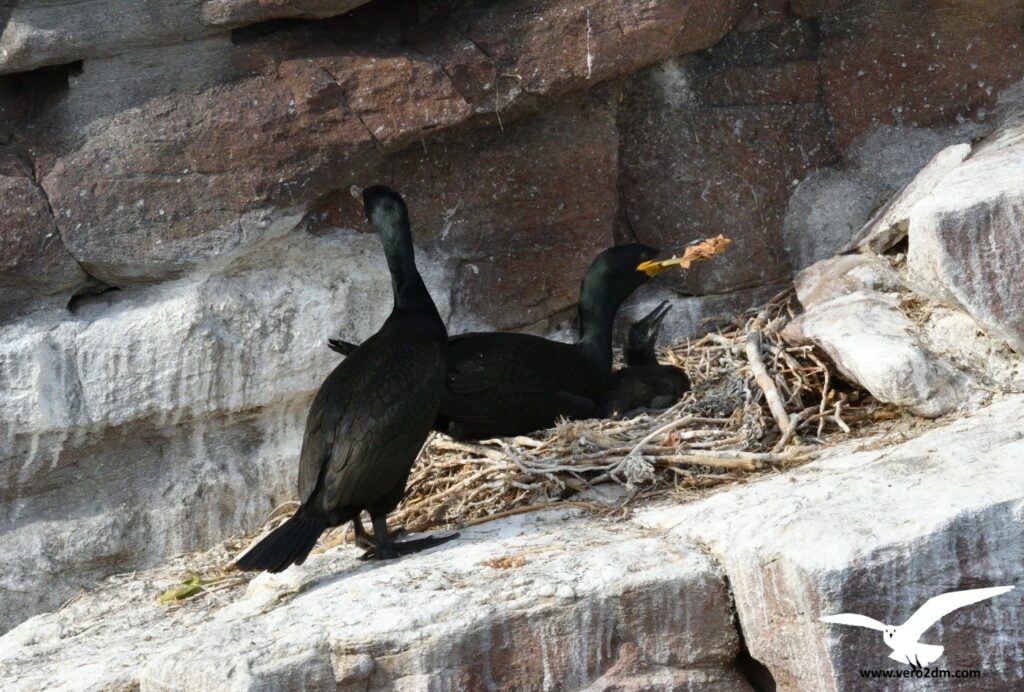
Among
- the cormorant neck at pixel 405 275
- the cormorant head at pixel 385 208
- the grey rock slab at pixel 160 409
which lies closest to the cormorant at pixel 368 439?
the cormorant neck at pixel 405 275

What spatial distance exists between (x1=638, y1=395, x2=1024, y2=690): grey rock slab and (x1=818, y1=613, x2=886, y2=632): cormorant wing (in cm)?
2

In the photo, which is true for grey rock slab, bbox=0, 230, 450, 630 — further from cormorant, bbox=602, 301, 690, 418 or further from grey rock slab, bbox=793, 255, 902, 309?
grey rock slab, bbox=793, 255, 902, 309

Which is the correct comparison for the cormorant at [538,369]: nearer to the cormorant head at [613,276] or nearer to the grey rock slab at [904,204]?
the cormorant head at [613,276]

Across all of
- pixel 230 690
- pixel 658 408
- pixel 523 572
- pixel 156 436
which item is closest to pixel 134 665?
pixel 230 690

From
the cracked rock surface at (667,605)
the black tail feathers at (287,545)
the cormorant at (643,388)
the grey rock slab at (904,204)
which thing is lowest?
the cracked rock surface at (667,605)

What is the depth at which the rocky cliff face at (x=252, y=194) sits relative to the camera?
16.5 feet

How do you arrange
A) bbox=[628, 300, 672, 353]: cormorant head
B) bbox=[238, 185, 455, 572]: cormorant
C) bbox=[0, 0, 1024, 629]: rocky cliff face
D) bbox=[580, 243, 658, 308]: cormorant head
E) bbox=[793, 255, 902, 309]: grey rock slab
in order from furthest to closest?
bbox=[628, 300, 672, 353]: cormorant head < bbox=[580, 243, 658, 308]: cormorant head < bbox=[793, 255, 902, 309]: grey rock slab < bbox=[0, 0, 1024, 629]: rocky cliff face < bbox=[238, 185, 455, 572]: cormorant

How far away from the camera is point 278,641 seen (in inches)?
142

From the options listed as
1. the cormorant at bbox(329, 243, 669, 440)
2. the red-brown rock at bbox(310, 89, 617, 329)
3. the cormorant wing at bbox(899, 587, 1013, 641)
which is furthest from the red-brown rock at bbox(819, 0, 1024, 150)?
the cormorant wing at bbox(899, 587, 1013, 641)

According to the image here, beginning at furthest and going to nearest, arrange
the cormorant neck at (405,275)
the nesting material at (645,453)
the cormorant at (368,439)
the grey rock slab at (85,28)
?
the grey rock slab at (85,28), the cormorant neck at (405,275), the nesting material at (645,453), the cormorant at (368,439)

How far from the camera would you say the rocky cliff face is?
5035 mm

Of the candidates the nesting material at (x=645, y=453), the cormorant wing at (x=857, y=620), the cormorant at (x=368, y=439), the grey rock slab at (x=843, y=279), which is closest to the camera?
the cormorant wing at (x=857, y=620)

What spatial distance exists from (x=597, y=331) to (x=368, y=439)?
1628 mm

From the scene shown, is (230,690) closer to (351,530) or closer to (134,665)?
(134,665)
